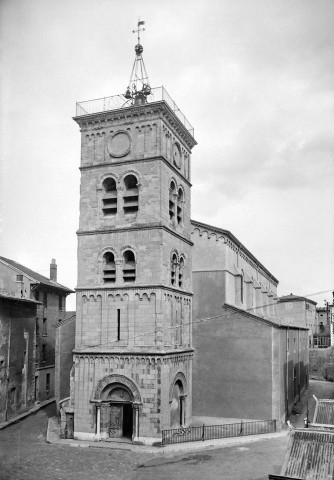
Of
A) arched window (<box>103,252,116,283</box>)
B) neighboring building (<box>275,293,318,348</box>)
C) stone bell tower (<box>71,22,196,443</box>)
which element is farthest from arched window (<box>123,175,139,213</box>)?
neighboring building (<box>275,293,318,348</box>)

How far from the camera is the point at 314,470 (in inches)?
736

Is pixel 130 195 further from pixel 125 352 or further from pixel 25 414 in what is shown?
pixel 25 414

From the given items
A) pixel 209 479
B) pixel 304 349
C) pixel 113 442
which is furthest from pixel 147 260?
pixel 304 349

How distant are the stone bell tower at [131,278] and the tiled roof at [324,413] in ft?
29.5

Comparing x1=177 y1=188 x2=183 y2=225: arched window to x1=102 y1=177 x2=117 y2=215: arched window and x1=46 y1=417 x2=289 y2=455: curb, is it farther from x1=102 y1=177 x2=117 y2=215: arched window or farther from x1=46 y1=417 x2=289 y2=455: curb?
x1=46 y1=417 x2=289 y2=455: curb

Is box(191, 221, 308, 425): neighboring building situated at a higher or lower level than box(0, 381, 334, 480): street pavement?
higher

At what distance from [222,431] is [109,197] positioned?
17.1 meters

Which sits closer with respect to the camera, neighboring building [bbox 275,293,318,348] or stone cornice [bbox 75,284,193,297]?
stone cornice [bbox 75,284,193,297]

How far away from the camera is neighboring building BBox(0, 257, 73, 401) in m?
44.9

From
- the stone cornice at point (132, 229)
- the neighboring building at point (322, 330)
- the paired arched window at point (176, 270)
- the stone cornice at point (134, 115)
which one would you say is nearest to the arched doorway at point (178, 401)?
the paired arched window at point (176, 270)

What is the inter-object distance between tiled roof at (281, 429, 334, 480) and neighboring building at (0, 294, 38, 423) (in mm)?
23334

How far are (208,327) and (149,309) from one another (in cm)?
714

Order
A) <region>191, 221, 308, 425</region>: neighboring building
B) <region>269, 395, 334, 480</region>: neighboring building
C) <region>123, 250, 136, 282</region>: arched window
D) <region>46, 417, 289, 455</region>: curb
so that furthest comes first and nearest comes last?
<region>191, 221, 308, 425</region>: neighboring building → <region>123, 250, 136, 282</region>: arched window → <region>46, 417, 289, 455</region>: curb → <region>269, 395, 334, 480</region>: neighboring building

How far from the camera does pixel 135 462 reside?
26.1 metres
